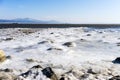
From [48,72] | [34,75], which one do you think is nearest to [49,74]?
[48,72]

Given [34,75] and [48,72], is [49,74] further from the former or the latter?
[34,75]

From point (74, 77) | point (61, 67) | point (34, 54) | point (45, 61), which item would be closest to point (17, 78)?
point (74, 77)

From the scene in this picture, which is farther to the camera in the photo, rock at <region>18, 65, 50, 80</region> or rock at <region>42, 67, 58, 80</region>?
rock at <region>42, 67, 58, 80</region>

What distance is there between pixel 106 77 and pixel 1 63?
589 centimetres

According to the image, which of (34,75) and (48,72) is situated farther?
(48,72)

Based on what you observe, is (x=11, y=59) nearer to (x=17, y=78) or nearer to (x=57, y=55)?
(x=57, y=55)

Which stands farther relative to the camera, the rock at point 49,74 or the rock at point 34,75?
the rock at point 49,74

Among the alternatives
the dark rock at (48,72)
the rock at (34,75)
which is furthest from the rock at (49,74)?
the rock at (34,75)

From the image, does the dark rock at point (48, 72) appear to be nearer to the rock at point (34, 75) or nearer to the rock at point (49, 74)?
the rock at point (49, 74)

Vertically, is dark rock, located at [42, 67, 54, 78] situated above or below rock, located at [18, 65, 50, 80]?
above

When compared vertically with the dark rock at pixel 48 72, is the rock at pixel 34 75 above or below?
below

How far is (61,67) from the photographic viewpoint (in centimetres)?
1296

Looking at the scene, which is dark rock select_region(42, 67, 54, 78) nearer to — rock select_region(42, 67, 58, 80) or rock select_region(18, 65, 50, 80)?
rock select_region(42, 67, 58, 80)

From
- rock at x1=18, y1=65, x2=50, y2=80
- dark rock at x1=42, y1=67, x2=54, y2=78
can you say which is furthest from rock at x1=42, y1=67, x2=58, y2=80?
rock at x1=18, y1=65, x2=50, y2=80
